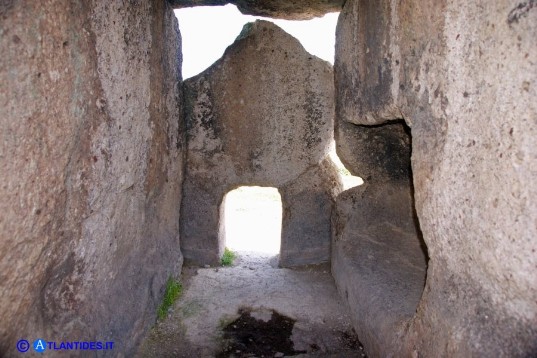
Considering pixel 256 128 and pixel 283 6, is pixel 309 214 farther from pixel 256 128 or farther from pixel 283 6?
pixel 283 6

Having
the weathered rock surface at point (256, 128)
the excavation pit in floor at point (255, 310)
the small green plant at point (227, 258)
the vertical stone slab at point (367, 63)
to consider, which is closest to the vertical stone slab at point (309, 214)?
the weathered rock surface at point (256, 128)

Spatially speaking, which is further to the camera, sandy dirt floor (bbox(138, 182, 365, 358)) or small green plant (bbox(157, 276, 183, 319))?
small green plant (bbox(157, 276, 183, 319))

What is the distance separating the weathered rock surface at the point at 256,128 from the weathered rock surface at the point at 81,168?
2.22ft

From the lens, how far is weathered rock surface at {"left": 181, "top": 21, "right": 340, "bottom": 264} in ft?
12.0

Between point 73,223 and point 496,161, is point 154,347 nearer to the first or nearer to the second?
point 73,223

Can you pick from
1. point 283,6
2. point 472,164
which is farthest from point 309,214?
point 472,164

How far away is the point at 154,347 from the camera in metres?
2.73

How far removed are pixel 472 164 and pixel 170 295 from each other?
96.5 inches

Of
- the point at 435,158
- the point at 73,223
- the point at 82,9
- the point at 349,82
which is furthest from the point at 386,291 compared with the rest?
the point at 82,9

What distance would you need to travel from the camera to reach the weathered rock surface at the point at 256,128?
366 cm

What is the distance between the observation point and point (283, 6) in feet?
11.8

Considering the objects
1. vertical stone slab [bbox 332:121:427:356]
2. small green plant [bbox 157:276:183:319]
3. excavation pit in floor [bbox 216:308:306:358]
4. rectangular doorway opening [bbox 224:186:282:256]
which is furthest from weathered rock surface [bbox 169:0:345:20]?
excavation pit in floor [bbox 216:308:306:358]

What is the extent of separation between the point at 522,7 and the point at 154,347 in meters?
2.58

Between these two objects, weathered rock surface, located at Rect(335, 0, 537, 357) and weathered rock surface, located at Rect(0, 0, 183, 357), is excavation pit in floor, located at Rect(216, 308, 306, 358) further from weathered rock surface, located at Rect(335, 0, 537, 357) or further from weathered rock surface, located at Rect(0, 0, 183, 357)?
weathered rock surface, located at Rect(335, 0, 537, 357)
